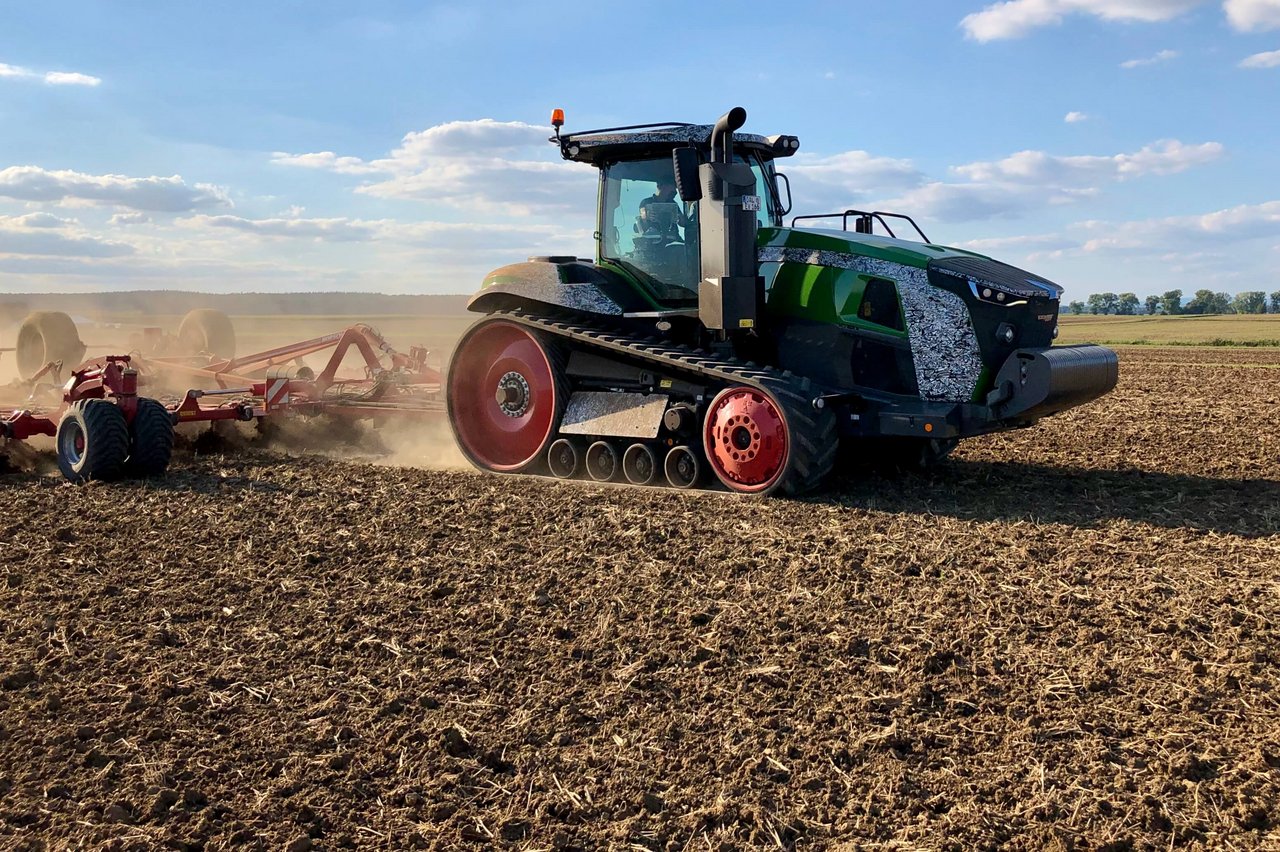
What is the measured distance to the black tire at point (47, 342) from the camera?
18.0 metres

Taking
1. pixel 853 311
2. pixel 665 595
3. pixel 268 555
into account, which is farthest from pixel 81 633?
pixel 853 311

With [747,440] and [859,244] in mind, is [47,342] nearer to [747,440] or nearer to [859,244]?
[747,440]

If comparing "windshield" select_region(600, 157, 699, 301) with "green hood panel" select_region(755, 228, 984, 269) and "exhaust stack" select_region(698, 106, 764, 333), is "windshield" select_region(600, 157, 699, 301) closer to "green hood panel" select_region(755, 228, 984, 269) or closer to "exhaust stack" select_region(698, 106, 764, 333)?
"exhaust stack" select_region(698, 106, 764, 333)

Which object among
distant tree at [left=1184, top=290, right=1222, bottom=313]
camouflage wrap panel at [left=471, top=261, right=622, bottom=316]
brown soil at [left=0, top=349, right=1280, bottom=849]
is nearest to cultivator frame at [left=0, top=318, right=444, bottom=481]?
camouflage wrap panel at [left=471, top=261, right=622, bottom=316]

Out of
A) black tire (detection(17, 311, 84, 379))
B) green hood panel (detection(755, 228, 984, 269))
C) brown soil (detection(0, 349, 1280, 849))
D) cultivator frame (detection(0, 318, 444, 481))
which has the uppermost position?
green hood panel (detection(755, 228, 984, 269))

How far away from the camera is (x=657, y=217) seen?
31.0 ft

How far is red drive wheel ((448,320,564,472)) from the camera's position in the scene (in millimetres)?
10172

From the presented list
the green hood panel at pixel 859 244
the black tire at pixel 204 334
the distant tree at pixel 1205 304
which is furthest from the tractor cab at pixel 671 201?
the distant tree at pixel 1205 304

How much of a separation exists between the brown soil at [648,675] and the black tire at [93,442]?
150cm

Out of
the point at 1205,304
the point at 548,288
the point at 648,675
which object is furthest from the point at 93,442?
the point at 1205,304

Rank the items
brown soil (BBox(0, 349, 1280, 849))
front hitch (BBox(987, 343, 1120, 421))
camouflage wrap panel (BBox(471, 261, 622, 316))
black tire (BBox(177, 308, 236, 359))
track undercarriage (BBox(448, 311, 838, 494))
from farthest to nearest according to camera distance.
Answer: black tire (BBox(177, 308, 236, 359)), camouflage wrap panel (BBox(471, 261, 622, 316)), track undercarriage (BBox(448, 311, 838, 494)), front hitch (BBox(987, 343, 1120, 421)), brown soil (BBox(0, 349, 1280, 849))

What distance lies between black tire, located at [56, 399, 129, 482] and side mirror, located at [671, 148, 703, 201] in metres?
5.63

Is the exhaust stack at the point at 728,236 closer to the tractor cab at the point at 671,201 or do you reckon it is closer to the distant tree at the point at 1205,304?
the tractor cab at the point at 671,201

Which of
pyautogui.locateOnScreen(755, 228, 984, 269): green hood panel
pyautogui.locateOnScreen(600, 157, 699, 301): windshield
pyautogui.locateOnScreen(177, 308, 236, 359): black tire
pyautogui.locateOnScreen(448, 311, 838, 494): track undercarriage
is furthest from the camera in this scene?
pyautogui.locateOnScreen(177, 308, 236, 359): black tire
